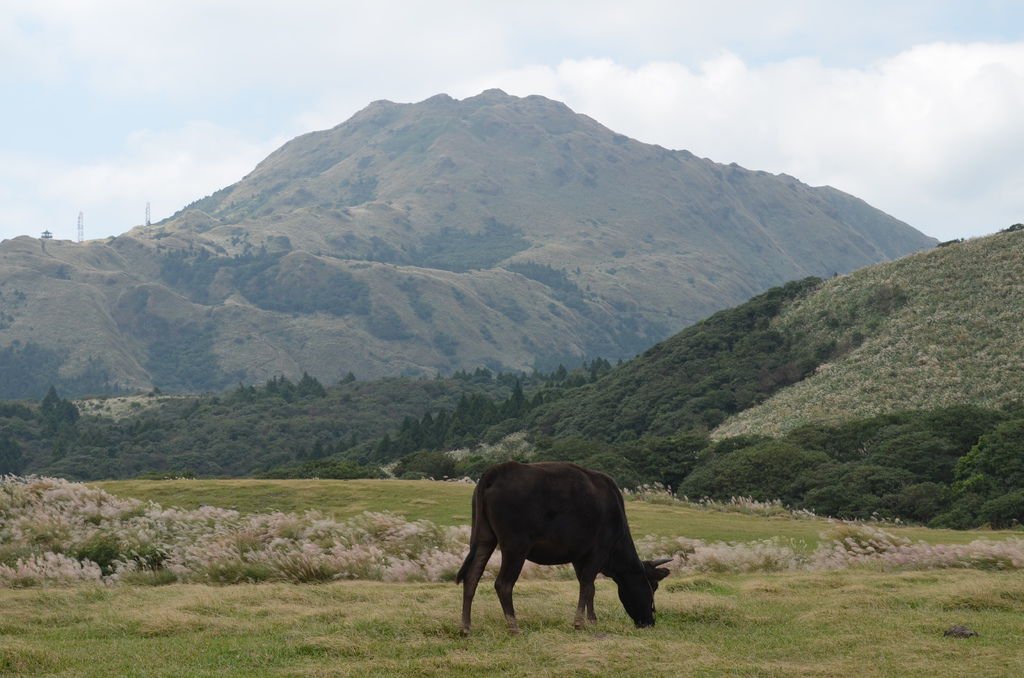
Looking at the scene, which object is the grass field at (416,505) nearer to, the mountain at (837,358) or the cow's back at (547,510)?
the cow's back at (547,510)

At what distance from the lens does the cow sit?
39.6ft

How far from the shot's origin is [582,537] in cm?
1247

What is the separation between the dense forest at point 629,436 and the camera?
47375 mm

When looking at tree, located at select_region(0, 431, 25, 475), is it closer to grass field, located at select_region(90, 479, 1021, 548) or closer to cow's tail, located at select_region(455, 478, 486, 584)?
grass field, located at select_region(90, 479, 1021, 548)

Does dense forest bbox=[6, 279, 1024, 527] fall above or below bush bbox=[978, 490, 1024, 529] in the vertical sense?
above

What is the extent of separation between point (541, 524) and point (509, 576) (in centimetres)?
75

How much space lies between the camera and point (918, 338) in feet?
248

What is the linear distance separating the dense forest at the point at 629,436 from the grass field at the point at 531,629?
25.2 m

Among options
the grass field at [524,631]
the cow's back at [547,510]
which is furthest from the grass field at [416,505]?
the cow's back at [547,510]

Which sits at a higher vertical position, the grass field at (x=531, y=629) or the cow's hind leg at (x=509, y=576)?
the cow's hind leg at (x=509, y=576)

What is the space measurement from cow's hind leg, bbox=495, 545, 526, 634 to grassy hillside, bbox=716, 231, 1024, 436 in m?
57.2

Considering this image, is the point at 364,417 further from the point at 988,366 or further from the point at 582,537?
the point at 582,537

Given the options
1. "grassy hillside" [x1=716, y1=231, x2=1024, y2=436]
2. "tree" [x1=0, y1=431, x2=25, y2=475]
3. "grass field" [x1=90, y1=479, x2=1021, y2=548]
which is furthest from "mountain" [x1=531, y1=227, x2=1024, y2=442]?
"tree" [x1=0, y1=431, x2=25, y2=475]

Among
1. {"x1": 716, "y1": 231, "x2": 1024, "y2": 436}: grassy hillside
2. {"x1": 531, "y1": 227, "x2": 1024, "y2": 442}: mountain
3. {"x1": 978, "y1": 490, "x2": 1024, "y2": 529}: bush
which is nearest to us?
{"x1": 978, "y1": 490, "x2": 1024, "y2": 529}: bush
